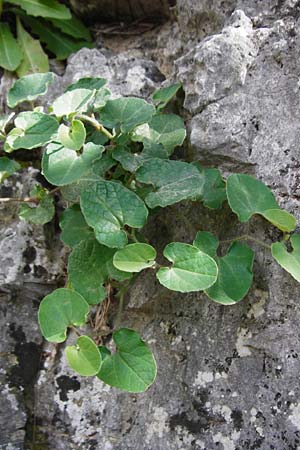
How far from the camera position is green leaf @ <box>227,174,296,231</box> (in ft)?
4.01

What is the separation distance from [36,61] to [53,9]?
7.7 inches

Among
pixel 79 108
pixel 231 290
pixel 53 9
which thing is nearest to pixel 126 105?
pixel 79 108

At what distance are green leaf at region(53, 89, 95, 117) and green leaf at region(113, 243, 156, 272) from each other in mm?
387

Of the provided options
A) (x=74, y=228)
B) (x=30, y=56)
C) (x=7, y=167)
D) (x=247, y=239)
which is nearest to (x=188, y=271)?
(x=247, y=239)

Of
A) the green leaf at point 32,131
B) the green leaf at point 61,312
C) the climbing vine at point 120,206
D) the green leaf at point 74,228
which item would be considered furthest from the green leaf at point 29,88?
the green leaf at point 61,312

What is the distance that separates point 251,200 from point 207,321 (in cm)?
32

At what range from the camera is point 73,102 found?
137cm

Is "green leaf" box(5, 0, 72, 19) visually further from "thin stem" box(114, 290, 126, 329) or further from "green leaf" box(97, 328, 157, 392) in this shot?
"green leaf" box(97, 328, 157, 392)

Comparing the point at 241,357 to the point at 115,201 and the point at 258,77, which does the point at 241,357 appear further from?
the point at 258,77

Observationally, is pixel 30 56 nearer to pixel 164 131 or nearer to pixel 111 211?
pixel 164 131

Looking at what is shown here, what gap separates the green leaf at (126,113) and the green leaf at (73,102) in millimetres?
75

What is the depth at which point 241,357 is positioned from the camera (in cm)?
128

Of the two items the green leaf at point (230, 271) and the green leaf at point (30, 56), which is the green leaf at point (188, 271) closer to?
the green leaf at point (230, 271)

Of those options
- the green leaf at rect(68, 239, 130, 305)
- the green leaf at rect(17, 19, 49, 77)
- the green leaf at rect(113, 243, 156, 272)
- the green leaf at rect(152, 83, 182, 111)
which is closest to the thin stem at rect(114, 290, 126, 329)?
the green leaf at rect(68, 239, 130, 305)
